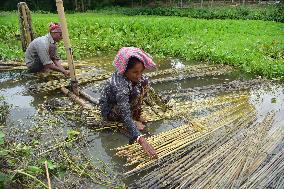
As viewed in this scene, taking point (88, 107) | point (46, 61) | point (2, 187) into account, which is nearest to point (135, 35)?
point (46, 61)

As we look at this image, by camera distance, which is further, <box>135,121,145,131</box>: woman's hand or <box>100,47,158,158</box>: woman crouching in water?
<box>135,121,145,131</box>: woman's hand

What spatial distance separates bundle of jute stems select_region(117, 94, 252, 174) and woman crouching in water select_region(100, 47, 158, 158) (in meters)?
0.16

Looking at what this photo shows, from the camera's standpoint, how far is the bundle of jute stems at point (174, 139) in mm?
4135

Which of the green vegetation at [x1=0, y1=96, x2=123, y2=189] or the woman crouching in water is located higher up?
the woman crouching in water

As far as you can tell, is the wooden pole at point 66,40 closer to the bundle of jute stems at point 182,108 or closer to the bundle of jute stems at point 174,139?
the bundle of jute stems at point 182,108

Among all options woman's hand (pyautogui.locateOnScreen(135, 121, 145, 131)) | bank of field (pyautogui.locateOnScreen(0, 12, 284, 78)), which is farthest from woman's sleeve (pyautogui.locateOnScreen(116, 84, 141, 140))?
bank of field (pyautogui.locateOnScreen(0, 12, 284, 78))

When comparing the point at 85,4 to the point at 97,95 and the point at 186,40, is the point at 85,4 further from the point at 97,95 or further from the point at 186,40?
the point at 97,95

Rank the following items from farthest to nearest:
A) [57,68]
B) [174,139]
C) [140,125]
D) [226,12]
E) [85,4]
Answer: [85,4], [226,12], [57,68], [140,125], [174,139]

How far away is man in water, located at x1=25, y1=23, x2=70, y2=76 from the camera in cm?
713

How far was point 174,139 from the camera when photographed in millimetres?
4551

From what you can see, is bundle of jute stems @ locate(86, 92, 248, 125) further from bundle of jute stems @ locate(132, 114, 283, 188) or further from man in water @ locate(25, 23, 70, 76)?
man in water @ locate(25, 23, 70, 76)

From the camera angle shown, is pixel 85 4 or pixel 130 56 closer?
pixel 130 56

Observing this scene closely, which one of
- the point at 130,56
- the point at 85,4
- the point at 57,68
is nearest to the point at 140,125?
the point at 130,56

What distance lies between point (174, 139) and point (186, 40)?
7.42m
